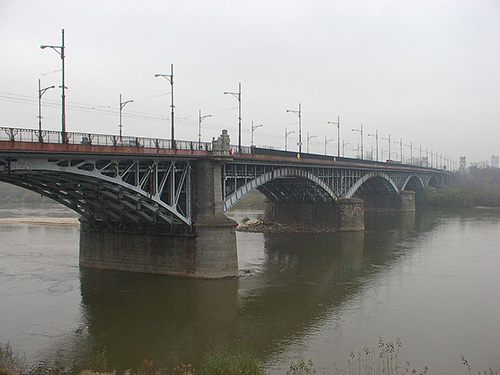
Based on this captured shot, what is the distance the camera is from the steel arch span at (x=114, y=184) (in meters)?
25.7

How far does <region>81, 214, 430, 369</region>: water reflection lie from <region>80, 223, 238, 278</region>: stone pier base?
0.77 metres

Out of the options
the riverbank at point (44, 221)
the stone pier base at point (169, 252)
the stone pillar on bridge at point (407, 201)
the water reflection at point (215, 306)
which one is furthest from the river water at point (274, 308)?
the stone pillar on bridge at point (407, 201)

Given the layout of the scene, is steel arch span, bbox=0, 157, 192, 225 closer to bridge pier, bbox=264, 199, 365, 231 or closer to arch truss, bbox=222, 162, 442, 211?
arch truss, bbox=222, 162, 442, 211

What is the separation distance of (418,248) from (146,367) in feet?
120

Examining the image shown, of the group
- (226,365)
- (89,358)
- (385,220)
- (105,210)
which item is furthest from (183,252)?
(385,220)

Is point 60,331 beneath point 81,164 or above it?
beneath

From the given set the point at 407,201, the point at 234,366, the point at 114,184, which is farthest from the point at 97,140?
the point at 407,201

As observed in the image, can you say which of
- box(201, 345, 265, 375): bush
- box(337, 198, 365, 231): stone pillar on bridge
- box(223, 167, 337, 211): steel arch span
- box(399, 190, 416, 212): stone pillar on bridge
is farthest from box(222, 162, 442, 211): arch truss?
box(201, 345, 265, 375): bush

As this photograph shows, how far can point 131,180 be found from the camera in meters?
32.2

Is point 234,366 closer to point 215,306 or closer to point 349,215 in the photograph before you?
point 215,306

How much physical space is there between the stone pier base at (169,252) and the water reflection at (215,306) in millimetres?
768

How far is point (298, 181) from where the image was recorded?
197 feet

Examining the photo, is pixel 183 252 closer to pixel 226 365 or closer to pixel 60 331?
pixel 60 331

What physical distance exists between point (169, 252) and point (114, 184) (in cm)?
774
